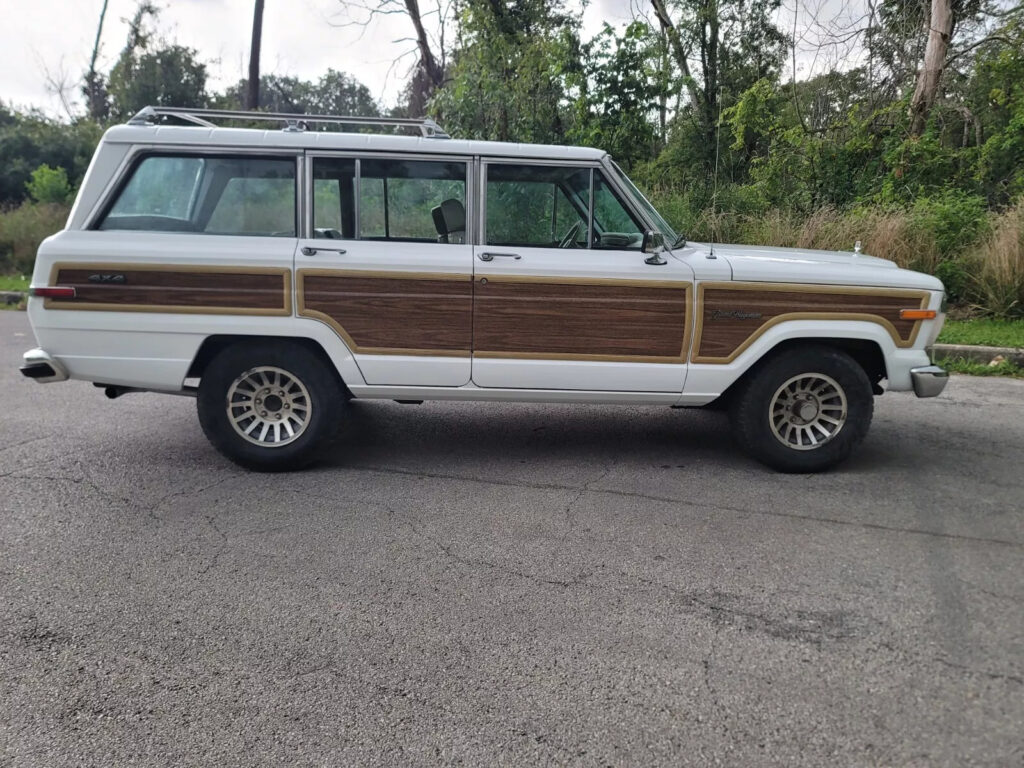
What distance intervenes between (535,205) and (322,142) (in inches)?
54.7

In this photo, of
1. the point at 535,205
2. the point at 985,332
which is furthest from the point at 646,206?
the point at 985,332

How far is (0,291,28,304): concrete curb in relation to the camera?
41.2ft

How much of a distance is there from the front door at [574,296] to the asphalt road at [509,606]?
0.67 metres

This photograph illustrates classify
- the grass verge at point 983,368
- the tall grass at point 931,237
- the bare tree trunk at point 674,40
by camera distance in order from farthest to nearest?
the bare tree trunk at point 674,40 < the tall grass at point 931,237 < the grass verge at point 983,368

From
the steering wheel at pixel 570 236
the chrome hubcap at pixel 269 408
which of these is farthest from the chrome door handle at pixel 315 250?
the steering wheel at pixel 570 236

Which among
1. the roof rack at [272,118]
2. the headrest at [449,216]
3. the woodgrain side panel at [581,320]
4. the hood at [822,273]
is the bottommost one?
the woodgrain side panel at [581,320]

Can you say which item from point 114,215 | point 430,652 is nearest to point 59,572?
point 430,652

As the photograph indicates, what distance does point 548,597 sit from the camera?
10.9 ft

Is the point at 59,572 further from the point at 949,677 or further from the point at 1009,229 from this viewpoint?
the point at 1009,229

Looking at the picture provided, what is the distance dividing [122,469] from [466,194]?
9.32 feet

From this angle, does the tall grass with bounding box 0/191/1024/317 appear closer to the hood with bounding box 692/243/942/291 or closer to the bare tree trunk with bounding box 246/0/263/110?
the hood with bounding box 692/243/942/291

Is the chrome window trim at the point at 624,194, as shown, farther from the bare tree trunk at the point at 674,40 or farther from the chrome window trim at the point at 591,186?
the bare tree trunk at the point at 674,40

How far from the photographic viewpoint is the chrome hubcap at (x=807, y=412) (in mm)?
4801

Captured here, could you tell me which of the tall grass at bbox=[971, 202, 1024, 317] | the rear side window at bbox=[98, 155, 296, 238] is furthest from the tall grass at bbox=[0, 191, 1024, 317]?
the rear side window at bbox=[98, 155, 296, 238]
